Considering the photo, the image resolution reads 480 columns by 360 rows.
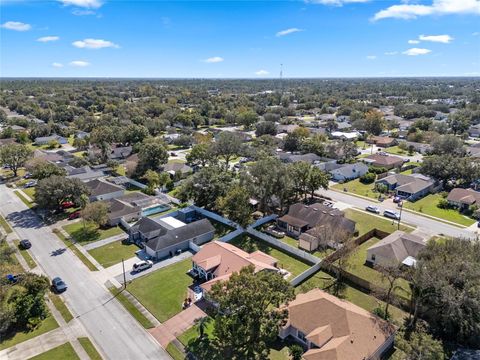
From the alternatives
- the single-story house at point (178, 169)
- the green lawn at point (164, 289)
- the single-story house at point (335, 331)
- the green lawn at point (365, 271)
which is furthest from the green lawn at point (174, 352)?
the single-story house at point (178, 169)

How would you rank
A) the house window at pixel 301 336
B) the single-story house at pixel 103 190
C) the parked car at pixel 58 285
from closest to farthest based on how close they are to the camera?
the house window at pixel 301 336 < the parked car at pixel 58 285 < the single-story house at pixel 103 190

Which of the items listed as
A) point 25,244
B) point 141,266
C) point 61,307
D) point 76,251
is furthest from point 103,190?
point 61,307

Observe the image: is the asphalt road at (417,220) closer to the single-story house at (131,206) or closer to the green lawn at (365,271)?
the green lawn at (365,271)

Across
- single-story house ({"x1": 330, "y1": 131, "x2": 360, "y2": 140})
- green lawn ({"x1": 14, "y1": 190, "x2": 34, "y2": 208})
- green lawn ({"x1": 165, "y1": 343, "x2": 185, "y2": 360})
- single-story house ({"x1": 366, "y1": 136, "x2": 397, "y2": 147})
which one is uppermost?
single-story house ({"x1": 330, "y1": 131, "x2": 360, "y2": 140})

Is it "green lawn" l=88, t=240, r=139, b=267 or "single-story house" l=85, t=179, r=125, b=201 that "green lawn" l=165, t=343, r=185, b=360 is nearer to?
"green lawn" l=88, t=240, r=139, b=267

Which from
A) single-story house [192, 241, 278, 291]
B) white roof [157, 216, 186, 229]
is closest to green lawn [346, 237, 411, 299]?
single-story house [192, 241, 278, 291]

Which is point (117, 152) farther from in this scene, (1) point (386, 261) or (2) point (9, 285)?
(1) point (386, 261)

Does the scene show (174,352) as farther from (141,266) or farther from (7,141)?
(7,141)
